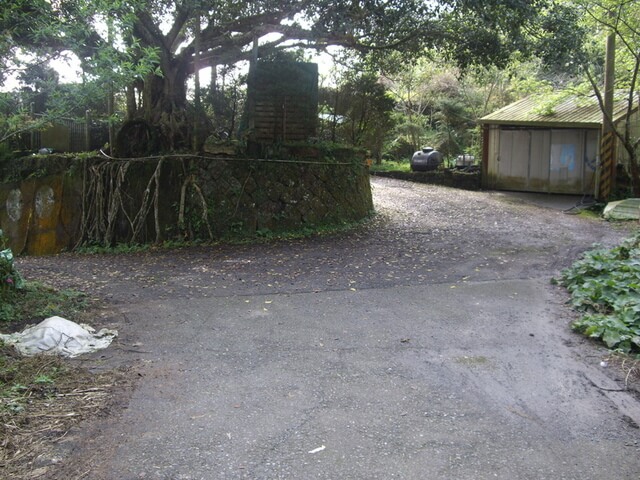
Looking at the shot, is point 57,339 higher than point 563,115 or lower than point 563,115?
lower

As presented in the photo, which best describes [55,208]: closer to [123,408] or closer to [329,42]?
[329,42]

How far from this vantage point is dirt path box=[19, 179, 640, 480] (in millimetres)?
3164

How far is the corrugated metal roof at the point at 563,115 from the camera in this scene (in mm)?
16703

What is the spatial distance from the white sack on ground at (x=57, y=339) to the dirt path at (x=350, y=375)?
253 mm

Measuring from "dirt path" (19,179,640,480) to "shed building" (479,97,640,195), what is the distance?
9.99 meters

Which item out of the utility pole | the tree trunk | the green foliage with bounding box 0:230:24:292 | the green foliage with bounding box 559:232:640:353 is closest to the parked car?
the utility pole

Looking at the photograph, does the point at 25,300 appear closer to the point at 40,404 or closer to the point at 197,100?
the point at 40,404

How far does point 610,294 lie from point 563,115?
521 inches

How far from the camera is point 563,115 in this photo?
17516 millimetres

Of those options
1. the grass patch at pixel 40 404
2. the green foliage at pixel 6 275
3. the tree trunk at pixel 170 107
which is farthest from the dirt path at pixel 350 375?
the tree trunk at pixel 170 107

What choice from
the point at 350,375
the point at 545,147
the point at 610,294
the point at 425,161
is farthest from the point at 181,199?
the point at 545,147

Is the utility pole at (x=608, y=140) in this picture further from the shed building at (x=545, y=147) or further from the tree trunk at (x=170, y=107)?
the tree trunk at (x=170, y=107)

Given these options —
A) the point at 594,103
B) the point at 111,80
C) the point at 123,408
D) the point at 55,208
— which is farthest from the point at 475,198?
the point at 123,408

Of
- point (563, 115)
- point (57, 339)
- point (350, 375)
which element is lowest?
point (350, 375)
